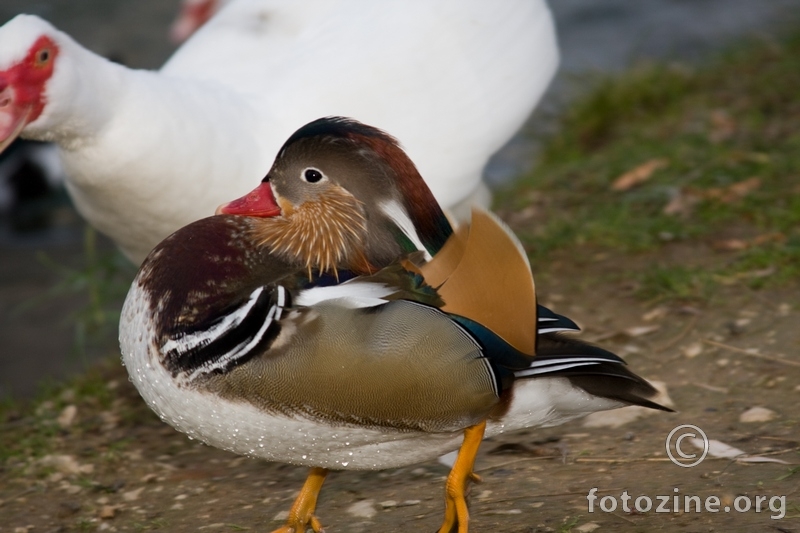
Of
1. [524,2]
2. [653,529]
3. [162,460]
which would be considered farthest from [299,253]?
[524,2]

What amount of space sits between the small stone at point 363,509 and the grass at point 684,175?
5.23 ft

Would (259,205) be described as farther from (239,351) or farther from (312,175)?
(239,351)

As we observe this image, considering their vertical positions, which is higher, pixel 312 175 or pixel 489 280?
pixel 312 175

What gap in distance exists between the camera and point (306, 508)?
9.57 ft

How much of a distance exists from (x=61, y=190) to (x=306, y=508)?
5.91 meters

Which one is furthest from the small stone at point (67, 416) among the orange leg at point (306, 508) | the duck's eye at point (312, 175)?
the duck's eye at point (312, 175)

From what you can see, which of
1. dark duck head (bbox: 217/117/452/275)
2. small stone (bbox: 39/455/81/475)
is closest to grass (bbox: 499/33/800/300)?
dark duck head (bbox: 217/117/452/275)

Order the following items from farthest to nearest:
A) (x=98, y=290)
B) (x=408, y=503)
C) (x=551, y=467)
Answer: (x=98, y=290) → (x=551, y=467) → (x=408, y=503)

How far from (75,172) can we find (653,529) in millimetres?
2167

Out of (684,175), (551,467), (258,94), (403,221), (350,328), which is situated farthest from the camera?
(684,175)

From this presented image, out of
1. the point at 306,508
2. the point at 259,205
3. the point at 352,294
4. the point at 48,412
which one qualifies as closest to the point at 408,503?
the point at 306,508

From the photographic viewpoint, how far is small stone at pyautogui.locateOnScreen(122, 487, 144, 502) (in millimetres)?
3336

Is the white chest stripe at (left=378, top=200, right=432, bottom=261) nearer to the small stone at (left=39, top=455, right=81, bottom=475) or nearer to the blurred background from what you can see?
the small stone at (left=39, top=455, right=81, bottom=475)

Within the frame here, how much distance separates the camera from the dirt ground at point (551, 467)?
2840 millimetres
